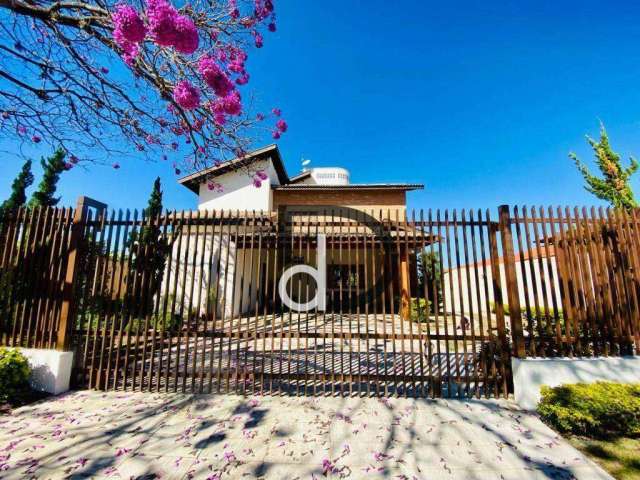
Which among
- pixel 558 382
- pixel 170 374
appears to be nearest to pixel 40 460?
pixel 170 374

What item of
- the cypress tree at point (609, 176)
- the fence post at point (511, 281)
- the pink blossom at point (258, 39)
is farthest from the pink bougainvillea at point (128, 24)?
the cypress tree at point (609, 176)

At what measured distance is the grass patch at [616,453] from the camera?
8.58ft

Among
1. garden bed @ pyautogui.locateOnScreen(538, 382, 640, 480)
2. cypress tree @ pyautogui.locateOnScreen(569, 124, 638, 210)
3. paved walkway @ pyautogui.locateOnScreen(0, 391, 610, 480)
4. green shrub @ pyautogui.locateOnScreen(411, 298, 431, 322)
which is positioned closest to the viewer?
paved walkway @ pyautogui.locateOnScreen(0, 391, 610, 480)

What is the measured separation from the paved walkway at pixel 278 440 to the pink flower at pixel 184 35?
386cm

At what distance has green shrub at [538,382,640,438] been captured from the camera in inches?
126

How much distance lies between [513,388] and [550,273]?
5.92ft

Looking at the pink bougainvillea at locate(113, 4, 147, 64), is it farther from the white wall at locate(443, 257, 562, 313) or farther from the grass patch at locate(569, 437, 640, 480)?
the grass patch at locate(569, 437, 640, 480)

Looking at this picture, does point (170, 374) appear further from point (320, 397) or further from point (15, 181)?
point (15, 181)

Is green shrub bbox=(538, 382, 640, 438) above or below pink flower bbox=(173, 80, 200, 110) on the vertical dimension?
below

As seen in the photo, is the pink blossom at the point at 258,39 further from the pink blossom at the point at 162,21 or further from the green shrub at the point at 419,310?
the green shrub at the point at 419,310

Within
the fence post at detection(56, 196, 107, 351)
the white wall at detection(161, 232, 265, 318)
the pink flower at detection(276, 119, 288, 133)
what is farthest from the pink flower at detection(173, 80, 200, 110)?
the white wall at detection(161, 232, 265, 318)

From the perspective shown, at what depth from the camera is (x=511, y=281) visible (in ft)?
13.9

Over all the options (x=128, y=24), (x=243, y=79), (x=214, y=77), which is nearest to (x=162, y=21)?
(x=128, y=24)

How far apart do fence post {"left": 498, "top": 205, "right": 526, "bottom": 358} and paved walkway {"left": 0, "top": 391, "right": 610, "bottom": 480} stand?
34.9 inches
